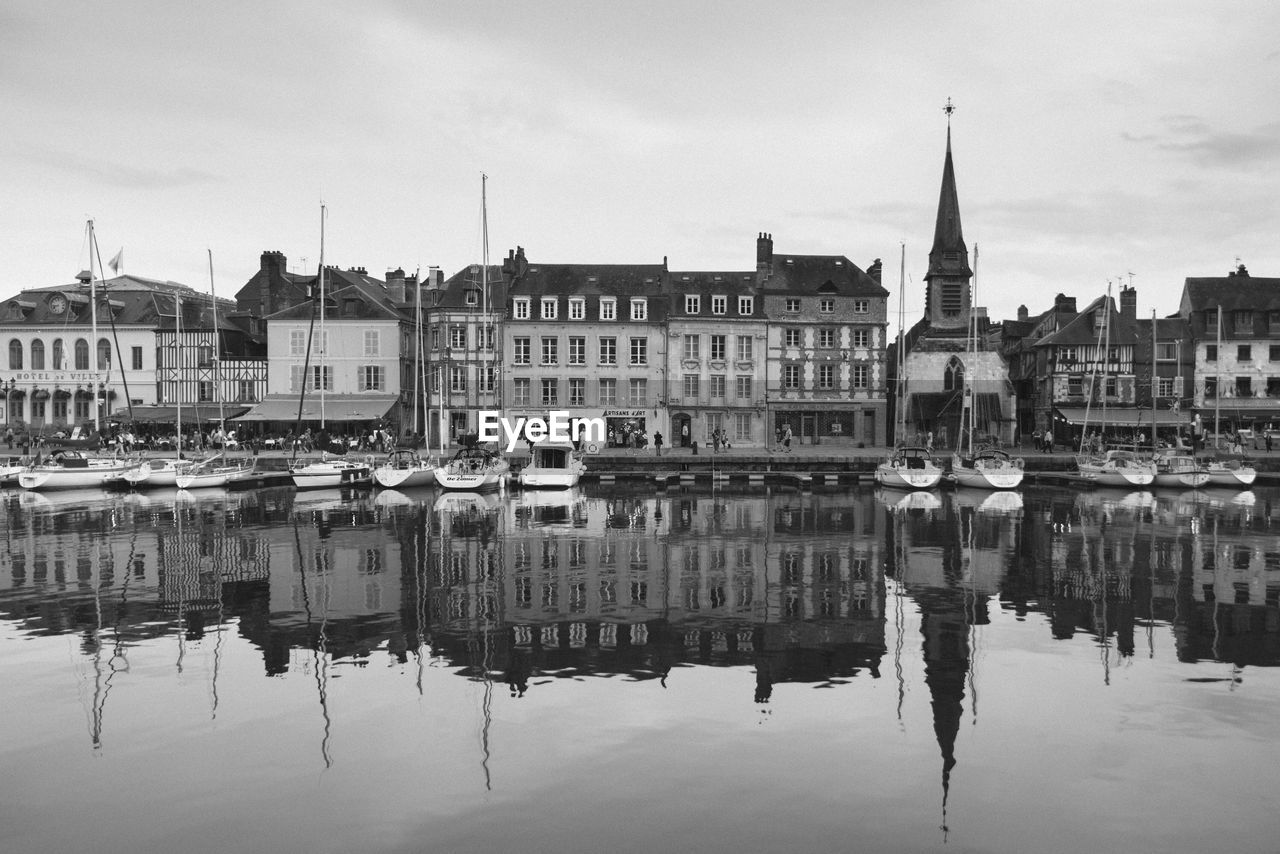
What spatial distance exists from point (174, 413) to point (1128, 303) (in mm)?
54931

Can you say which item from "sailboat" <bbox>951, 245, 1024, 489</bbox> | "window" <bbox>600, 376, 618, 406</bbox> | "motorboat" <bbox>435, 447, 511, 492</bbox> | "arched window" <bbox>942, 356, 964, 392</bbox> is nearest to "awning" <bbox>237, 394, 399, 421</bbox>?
"motorboat" <bbox>435, 447, 511, 492</bbox>

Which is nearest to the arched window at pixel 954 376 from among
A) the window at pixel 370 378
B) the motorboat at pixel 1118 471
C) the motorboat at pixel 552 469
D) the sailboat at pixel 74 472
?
the motorboat at pixel 1118 471

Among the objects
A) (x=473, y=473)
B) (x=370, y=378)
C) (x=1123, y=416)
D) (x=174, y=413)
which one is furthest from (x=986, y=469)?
(x=174, y=413)

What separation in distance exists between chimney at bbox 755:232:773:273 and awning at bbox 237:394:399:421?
22270 millimetres

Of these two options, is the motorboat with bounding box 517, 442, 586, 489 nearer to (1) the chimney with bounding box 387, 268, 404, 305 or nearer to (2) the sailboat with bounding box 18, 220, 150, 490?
(2) the sailboat with bounding box 18, 220, 150, 490

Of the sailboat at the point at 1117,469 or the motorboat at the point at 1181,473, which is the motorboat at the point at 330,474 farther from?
the motorboat at the point at 1181,473

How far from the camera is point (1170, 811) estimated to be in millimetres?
9836

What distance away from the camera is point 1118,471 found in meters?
45.1

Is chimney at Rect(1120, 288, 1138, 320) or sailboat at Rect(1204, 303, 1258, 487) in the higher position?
chimney at Rect(1120, 288, 1138, 320)

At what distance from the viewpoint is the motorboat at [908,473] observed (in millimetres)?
43625

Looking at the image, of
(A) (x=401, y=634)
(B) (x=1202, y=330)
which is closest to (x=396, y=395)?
(A) (x=401, y=634)

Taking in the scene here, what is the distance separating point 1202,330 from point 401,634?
5632cm

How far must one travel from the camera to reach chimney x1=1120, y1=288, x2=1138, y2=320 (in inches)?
2324

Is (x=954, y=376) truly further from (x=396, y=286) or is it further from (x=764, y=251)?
(x=396, y=286)
